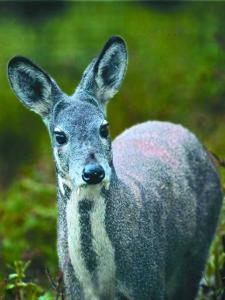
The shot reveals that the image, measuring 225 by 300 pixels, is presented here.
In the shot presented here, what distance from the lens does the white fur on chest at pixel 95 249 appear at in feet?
21.4

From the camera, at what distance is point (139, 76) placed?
14031 millimetres

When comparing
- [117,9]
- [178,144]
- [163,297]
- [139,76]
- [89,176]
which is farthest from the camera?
[117,9]

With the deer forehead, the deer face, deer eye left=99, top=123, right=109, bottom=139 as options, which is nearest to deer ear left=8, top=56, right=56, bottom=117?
the deer face

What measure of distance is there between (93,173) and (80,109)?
1.92ft

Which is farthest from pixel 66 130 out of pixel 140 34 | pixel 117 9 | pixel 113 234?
pixel 117 9

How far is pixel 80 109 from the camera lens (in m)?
6.62

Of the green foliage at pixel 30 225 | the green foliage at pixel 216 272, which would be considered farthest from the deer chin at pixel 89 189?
the green foliage at pixel 30 225

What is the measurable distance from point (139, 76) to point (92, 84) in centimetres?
722

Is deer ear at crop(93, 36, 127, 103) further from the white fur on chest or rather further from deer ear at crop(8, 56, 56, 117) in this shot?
the white fur on chest

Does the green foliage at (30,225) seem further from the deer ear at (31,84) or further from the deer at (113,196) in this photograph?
the deer ear at (31,84)

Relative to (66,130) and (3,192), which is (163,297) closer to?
(66,130)

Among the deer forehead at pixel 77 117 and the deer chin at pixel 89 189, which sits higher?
the deer forehead at pixel 77 117

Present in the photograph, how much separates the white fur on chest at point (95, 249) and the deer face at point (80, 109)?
6.0 inches

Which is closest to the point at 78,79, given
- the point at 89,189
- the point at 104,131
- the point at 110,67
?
the point at 110,67
